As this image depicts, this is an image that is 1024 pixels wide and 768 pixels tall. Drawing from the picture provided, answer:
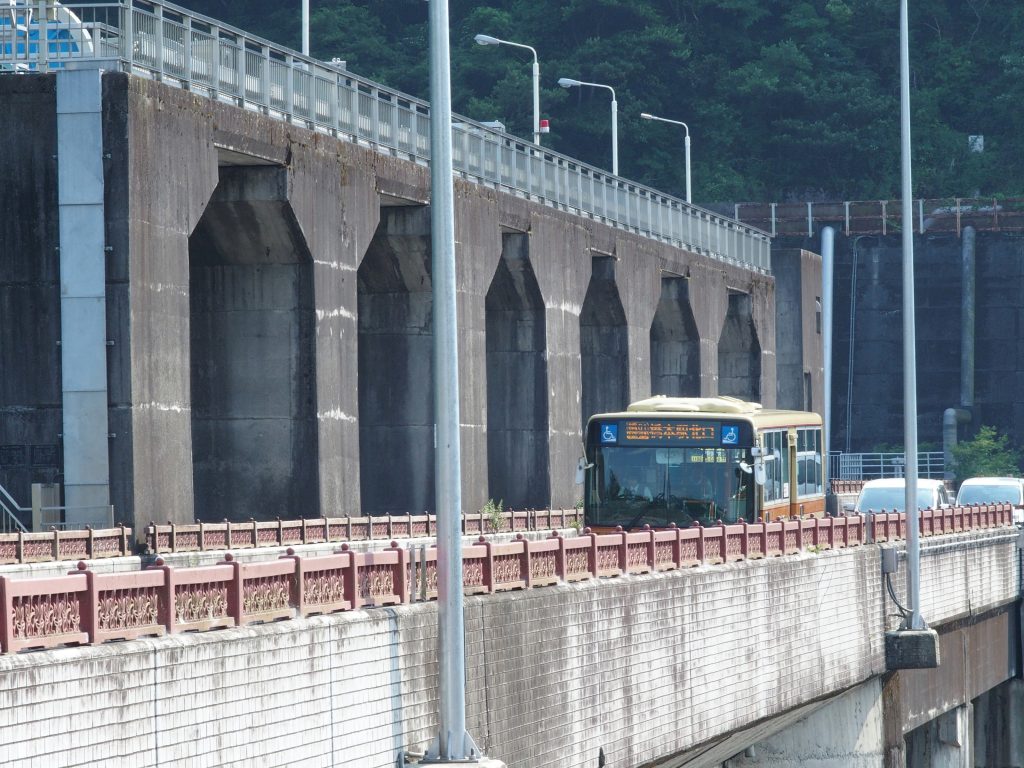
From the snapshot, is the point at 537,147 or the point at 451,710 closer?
the point at 451,710

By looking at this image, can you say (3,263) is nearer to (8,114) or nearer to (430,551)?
(8,114)

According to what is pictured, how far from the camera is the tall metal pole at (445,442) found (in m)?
16.2

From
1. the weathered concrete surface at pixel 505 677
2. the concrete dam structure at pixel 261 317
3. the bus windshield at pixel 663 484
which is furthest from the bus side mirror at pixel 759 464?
the concrete dam structure at pixel 261 317

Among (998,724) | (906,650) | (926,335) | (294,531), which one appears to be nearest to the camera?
(294,531)

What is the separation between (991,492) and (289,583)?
41.9 metres

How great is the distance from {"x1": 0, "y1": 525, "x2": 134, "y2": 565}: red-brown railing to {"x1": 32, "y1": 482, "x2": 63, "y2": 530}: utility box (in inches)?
68.3

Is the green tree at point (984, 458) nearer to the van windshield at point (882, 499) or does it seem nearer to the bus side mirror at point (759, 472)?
the van windshield at point (882, 499)

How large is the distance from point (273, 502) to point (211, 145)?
25.2 feet

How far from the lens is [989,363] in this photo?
298 ft

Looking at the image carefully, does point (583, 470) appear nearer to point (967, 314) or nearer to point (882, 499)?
point (882, 499)


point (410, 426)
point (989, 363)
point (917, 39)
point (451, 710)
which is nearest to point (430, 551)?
point (451, 710)

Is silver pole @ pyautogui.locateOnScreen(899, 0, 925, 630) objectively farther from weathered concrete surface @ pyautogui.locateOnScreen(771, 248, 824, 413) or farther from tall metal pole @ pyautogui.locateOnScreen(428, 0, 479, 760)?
weathered concrete surface @ pyautogui.locateOnScreen(771, 248, 824, 413)

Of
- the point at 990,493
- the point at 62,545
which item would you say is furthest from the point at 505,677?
the point at 990,493

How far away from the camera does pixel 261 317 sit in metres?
37.7
